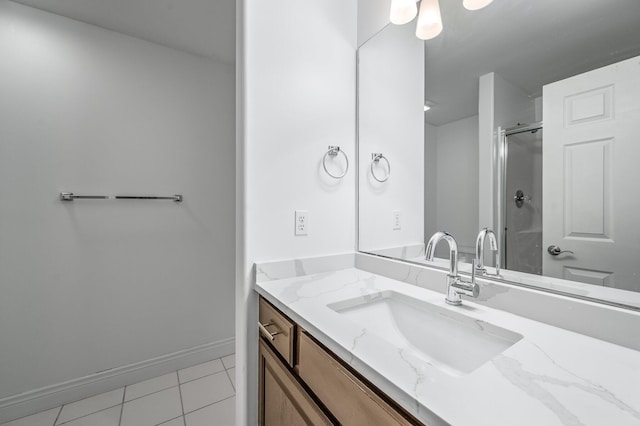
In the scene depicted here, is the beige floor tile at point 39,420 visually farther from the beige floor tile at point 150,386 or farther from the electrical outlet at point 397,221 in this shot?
the electrical outlet at point 397,221

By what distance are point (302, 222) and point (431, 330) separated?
667mm

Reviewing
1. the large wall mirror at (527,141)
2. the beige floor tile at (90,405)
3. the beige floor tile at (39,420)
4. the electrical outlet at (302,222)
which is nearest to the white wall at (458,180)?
the large wall mirror at (527,141)

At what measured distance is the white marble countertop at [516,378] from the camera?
0.38m

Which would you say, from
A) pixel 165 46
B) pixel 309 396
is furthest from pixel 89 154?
pixel 309 396

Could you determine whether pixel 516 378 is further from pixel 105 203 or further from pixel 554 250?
pixel 105 203

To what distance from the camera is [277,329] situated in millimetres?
893

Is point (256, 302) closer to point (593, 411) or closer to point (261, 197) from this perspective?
point (261, 197)

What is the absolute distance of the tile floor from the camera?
1456 millimetres

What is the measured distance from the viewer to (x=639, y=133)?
A: 62 centimetres

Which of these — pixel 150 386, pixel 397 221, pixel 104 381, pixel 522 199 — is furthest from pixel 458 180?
pixel 104 381

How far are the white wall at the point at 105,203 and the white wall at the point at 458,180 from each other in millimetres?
1645

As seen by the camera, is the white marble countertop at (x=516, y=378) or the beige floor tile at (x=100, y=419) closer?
the white marble countertop at (x=516, y=378)

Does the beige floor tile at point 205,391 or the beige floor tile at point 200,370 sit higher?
the beige floor tile at point 200,370

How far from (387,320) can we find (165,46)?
230cm
